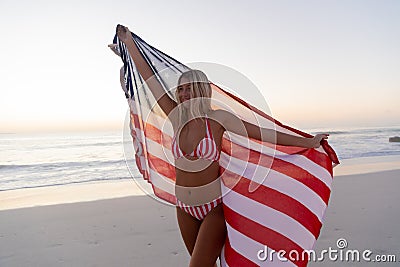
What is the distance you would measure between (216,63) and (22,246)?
3.43 meters

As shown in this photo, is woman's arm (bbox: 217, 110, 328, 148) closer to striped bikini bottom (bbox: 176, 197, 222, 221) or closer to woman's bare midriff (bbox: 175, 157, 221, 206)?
woman's bare midriff (bbox: 175, 157, 221, 206)

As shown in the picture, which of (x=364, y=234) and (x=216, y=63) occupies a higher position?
(x=216, y=63)

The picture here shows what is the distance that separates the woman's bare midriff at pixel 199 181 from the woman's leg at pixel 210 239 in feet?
0.39

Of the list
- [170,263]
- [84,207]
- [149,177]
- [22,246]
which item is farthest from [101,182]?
[149,177]

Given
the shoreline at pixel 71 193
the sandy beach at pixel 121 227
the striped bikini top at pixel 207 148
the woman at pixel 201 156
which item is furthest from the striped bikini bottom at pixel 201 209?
the shoreline at pixel 71 193

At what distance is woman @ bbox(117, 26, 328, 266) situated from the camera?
271 cm

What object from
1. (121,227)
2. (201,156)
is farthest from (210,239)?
(121,227)

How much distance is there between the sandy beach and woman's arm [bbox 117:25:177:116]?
1860 millimetres

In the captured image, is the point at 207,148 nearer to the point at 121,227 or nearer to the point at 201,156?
the point at 201,156

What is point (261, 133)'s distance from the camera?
2.89 meters

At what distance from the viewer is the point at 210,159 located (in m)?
2.77

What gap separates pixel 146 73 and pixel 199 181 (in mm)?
1049

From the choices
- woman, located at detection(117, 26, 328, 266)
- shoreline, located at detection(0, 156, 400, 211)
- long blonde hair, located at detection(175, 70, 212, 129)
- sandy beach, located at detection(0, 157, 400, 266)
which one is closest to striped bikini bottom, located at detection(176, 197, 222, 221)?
woman, located at detection(117, 26, 328, 266)

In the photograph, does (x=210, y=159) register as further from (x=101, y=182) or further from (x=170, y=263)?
(x=101, y=182)
